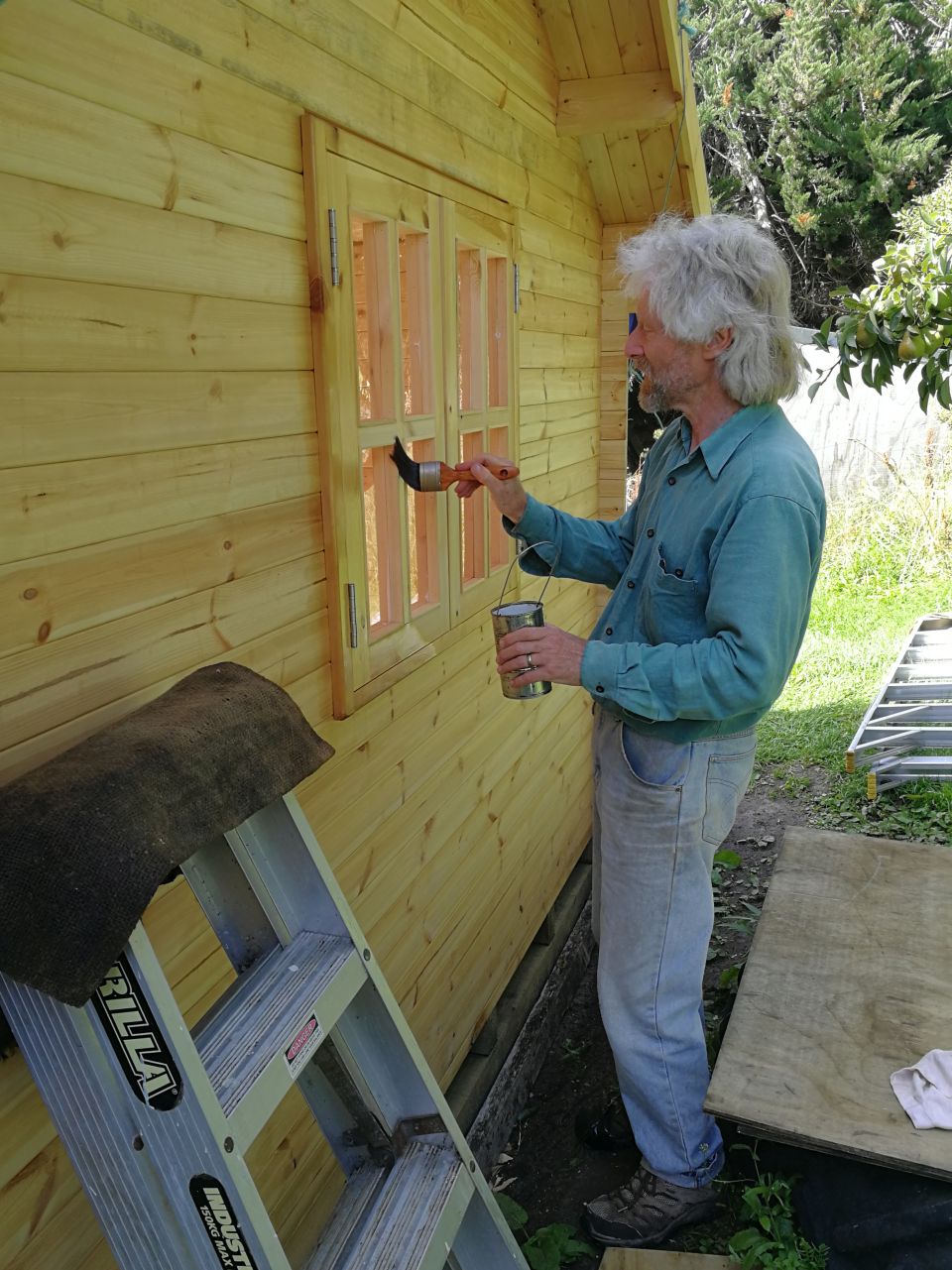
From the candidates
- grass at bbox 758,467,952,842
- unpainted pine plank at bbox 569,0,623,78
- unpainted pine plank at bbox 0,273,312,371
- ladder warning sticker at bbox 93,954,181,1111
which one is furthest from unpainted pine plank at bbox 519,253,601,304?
grass at bbox 758,467,952,842

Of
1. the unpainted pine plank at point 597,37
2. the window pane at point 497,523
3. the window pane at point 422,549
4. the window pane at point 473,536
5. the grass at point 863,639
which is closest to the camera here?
the window pane at point 422,549

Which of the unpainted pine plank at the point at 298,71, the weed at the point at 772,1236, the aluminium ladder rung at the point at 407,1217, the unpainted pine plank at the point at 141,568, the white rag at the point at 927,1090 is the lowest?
the weed at the point at 772,1236

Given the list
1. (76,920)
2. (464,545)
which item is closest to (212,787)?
(76,920)

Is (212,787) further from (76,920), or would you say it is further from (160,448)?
(160,448)

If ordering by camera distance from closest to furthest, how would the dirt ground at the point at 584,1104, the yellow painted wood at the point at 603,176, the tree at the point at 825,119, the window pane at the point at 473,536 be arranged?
1. the dirt ground at the point at 584,1104
2. the window pane at the point at 473,536
3. the yellow painted wood at the point at 603,176
4. the tree at the point at 825,119

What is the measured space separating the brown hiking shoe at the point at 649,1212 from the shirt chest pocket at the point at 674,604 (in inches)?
60.0

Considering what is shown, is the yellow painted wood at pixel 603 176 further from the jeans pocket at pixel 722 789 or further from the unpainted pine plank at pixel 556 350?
the jeans pocket at pixel 722 789

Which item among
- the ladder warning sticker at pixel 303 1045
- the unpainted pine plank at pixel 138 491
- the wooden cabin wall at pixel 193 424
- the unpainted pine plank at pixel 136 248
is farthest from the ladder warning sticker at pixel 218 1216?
the unpainted pine plank at pixel 136 248

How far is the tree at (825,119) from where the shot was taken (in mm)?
18969

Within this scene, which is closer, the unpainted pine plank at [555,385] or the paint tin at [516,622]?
the paint tin at [516,622]

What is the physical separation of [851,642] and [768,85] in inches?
613

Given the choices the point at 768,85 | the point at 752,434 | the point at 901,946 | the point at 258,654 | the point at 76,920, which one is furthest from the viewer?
the point at 768,85

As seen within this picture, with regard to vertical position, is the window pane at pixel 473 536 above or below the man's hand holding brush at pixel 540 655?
above

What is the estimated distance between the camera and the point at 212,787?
1484 millimetres
